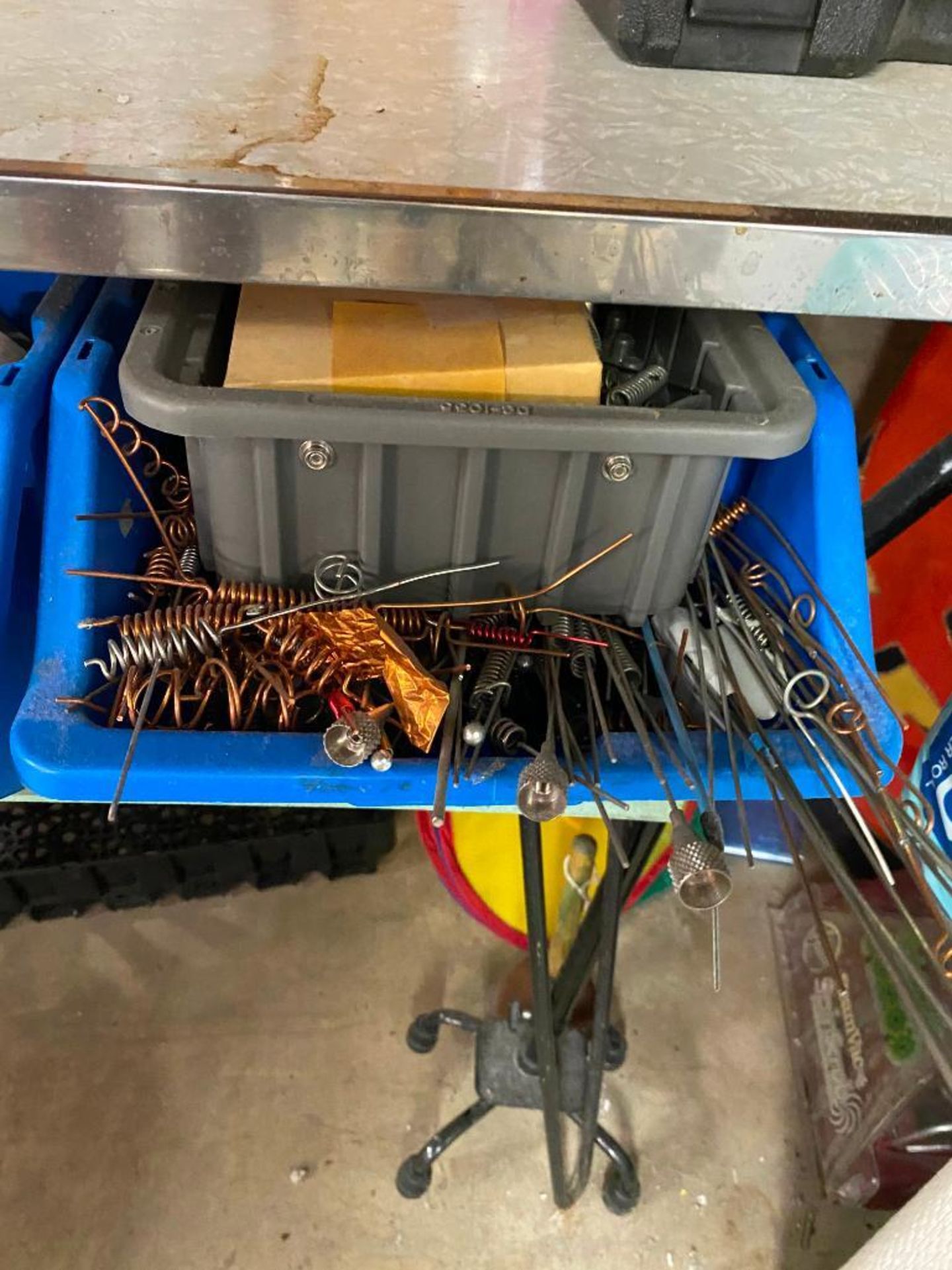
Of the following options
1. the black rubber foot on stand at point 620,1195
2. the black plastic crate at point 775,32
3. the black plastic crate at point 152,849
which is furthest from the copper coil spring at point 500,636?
the black rubber foot on stand at point 620,1195

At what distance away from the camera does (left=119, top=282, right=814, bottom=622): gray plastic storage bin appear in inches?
20.6

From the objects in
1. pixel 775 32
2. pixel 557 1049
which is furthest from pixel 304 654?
pixel 557 1049

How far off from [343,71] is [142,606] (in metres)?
0.38

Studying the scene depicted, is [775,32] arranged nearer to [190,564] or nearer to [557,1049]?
[190,564]

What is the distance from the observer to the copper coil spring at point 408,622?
63 centimetres

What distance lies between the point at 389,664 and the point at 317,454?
0.44 ft

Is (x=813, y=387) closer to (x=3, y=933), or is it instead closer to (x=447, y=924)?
(x=447, y=924)

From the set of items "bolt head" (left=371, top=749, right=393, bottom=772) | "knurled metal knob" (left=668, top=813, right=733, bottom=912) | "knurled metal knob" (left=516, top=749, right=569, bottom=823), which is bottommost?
"bolt head" (left=371, top=749, right=393, bottom=772)

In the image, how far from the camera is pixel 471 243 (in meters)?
0.50

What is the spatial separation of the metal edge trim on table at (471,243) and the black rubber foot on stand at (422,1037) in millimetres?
909

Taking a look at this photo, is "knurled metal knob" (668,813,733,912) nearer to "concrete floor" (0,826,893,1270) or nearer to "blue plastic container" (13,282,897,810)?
"blue plastic container" (13,282,897,810)

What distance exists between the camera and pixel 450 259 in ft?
1.68

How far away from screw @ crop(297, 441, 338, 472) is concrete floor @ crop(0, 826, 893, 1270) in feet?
2.76

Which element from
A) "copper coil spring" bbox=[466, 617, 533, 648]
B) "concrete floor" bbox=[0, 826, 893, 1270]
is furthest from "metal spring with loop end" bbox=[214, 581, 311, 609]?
"concrete floor" bbox=[0, 826, 893, 1270]
